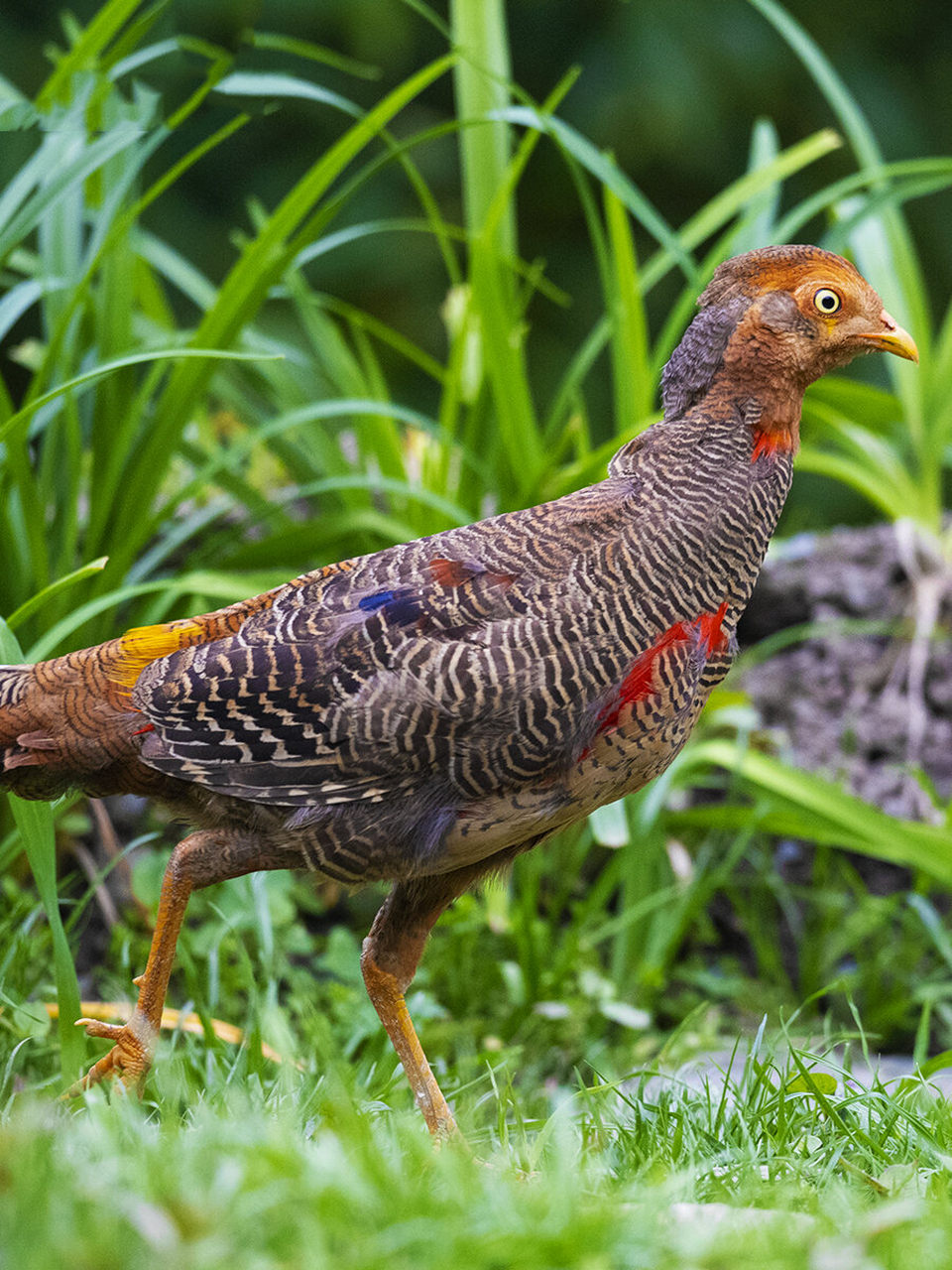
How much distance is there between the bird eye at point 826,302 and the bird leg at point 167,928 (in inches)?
51.6

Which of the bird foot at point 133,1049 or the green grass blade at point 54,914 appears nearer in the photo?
the bird foot at point 133,1049

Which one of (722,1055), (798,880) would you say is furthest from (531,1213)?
(798,880)

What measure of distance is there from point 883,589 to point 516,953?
5.66 feet

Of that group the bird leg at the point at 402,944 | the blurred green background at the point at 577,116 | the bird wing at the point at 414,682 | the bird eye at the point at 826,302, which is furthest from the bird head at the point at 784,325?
the blurred green background at the point at 577,116

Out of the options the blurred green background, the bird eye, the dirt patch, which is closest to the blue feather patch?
the bird eye

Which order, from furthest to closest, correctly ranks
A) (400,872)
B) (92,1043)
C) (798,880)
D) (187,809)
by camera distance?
(798,880), (92,1043), (187,809), (400,872)

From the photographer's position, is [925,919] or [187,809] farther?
[925,919]

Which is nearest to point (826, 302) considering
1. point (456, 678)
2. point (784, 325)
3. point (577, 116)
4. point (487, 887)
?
point (784, 325)

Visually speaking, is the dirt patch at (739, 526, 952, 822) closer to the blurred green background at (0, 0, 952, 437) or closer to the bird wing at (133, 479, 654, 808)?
the bird wing at (133, 479, 654, 808)

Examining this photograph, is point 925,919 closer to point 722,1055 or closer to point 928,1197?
point 722,1055

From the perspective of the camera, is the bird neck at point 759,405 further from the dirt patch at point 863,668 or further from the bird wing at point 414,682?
the dirt patch at point 863,668

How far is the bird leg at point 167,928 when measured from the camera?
85.1 inches

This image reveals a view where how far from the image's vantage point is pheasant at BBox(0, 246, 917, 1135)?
2.09 meters

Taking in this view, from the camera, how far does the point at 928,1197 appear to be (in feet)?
5.90
